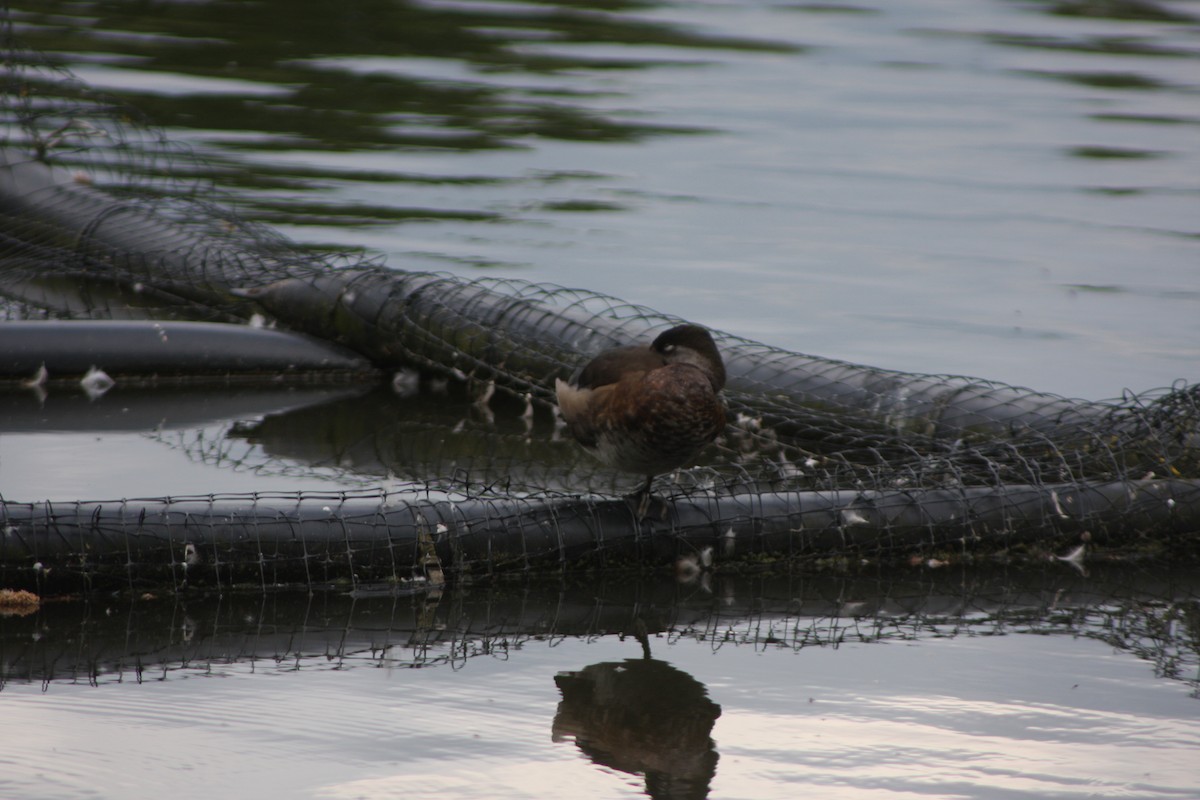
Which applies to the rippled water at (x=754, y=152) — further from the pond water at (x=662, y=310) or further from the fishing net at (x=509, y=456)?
the fishing net at (x=509, y=456)

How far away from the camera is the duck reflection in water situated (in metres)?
4.04

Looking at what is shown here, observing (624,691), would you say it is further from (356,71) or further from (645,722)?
(356,71)

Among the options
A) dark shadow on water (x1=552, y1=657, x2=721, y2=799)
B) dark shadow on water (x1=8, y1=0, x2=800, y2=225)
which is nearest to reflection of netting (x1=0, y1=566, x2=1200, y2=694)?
dark shadow on water (x1=552, y1=657, x2=721, y2=799)

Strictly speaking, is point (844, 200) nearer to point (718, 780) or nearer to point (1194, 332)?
point (1194, 332)

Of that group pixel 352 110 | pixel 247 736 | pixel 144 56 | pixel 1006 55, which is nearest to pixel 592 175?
pixel 352 110

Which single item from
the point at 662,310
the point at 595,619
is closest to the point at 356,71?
the point at 662,310

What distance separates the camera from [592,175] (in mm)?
12570

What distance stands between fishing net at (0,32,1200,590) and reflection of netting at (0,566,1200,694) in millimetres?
137

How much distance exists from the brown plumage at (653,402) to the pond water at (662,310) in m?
0.52

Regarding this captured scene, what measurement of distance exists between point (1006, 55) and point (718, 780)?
1567 centimetres

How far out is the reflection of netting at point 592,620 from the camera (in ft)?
15.4

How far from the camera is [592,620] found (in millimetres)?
5164

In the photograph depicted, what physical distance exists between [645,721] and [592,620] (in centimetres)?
85

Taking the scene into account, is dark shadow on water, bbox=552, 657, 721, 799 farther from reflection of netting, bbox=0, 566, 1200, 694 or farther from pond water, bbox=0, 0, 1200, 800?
reflection of netting, bbox=0, 566, 1200, 694
